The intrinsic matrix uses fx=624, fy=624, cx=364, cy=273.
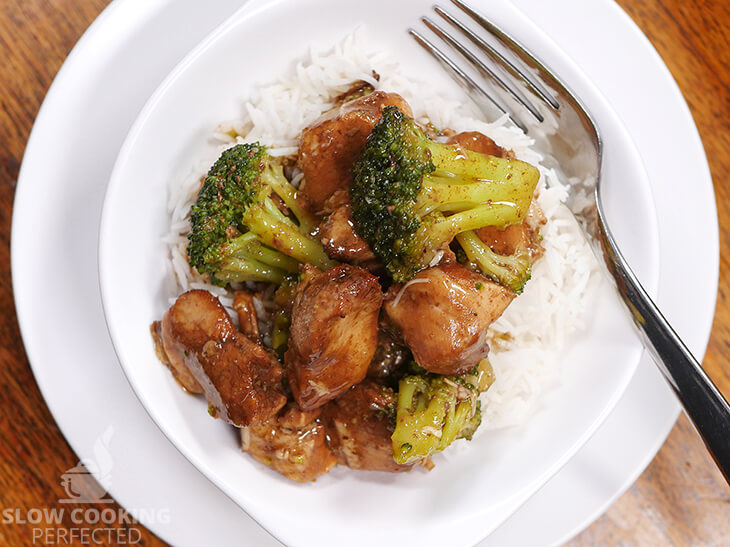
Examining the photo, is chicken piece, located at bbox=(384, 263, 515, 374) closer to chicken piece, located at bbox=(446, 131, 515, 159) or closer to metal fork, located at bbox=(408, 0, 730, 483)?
chicken piece, located at bbox=(446, 131, 515, 159)

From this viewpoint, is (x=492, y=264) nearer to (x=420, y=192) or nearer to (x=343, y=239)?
(x=420, y=192)

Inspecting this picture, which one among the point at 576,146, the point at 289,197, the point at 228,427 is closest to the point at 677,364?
the point at 576,146

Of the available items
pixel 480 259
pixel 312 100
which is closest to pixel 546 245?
pixel 480 259

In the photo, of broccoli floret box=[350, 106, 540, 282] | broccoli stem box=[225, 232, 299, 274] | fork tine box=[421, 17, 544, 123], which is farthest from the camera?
fork tine box=[421, 17, 544, 123]

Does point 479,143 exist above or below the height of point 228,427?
above

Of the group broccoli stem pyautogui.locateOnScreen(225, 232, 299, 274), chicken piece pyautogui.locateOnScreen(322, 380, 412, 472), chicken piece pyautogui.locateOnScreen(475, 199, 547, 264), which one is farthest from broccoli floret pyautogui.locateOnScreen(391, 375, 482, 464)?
broccoli stem pyautogui.locateOnScreen(225, 232, 299, 274)

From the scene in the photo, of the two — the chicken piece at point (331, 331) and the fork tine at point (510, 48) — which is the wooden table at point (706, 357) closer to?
the fork tine at point (510, 48)
